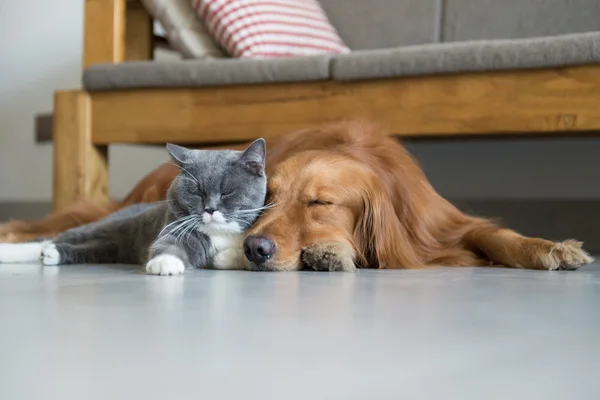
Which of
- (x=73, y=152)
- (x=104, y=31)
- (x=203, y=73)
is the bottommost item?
(x=73, y=152)

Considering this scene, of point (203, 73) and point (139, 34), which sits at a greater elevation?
point (139, 34)

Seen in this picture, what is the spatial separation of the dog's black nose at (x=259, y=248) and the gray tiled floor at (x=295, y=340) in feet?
0.59

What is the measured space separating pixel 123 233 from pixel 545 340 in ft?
4.21

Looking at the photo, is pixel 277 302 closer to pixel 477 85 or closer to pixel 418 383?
pixel 418 383

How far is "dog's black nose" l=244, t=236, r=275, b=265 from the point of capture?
5.05 feet

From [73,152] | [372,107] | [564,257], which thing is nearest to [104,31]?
[73,152]

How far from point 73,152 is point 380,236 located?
4.66 feet

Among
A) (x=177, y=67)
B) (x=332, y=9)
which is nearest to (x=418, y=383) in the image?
(x=177, y=67)

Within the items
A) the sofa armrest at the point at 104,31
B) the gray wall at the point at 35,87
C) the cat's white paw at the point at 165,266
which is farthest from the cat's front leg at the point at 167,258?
the gray wall at the point at 35,87

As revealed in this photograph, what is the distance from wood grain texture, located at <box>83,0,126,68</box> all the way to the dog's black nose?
4.60 ft

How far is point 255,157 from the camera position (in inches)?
64.4

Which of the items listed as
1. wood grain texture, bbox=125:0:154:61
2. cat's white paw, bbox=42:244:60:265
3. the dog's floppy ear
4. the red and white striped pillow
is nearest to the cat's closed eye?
the dog's floppy ear

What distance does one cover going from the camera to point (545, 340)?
32.7 inches

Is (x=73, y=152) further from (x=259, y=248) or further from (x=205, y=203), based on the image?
(x=259, y=248)
